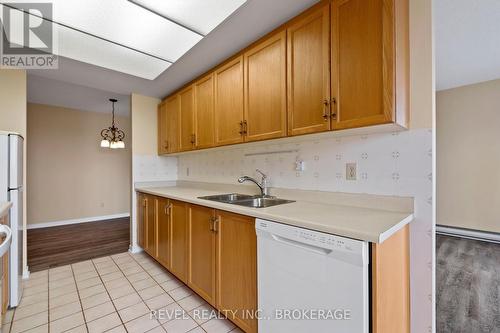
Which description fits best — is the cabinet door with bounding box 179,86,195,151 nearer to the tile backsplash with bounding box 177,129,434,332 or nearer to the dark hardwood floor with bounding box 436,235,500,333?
the tile backsplash with bounding box 177,129,434,332

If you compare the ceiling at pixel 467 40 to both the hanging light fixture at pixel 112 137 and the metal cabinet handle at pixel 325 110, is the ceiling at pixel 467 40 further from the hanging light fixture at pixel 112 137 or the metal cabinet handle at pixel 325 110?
the hanging light fixture at pixel 112 137

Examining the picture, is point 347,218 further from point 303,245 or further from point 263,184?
point 263,184

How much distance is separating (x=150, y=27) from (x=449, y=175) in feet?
15.9

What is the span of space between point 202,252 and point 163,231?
0.83 meters

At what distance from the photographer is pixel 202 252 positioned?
185 centimetres

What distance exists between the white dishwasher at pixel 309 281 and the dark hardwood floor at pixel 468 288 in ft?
3.87

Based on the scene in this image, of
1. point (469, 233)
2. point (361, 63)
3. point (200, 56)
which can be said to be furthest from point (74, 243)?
point (469, 233)

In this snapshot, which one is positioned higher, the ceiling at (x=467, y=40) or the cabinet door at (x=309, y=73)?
the ceiling at (x=467, y=40)

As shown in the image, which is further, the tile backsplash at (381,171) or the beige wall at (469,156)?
the beige wall at (469,156)

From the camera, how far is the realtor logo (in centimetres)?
144

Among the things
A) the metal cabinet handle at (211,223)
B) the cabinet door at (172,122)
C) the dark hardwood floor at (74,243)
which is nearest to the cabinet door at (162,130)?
the cabinet door at (172,122)

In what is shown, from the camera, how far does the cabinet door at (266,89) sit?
167 cm

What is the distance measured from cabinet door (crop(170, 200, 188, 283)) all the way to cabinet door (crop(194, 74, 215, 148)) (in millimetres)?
708

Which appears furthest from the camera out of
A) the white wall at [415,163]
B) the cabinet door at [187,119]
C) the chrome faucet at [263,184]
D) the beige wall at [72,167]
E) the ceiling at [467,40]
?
the beige wall at [72,167]
